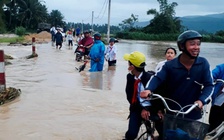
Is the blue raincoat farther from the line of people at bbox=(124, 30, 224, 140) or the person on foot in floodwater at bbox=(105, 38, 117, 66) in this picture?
the line of people at bbox=(124, 30, 224, 140)

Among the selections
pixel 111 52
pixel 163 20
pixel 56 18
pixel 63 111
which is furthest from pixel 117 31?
pixel 63 111

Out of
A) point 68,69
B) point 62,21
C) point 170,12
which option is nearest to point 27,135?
point 68,69

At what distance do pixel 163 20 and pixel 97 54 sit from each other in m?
61.0

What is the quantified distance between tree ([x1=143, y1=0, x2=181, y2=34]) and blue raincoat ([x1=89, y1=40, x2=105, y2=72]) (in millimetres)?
59885

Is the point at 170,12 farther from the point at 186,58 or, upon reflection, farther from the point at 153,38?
the point at 186,58

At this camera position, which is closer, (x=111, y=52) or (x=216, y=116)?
(x=216, y=116)

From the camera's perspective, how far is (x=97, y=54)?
12.3 m

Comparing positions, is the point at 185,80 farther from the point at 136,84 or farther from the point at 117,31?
the point at 117,31

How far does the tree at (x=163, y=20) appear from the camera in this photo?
71.2 metres

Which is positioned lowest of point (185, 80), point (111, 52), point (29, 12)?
point (111, 52)

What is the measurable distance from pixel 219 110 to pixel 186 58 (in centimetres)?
157

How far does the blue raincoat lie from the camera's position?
12.1m

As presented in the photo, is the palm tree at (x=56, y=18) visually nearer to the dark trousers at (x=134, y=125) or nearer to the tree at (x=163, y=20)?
the tree at (x=163, y=20)

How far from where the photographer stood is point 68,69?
13.9 metres
